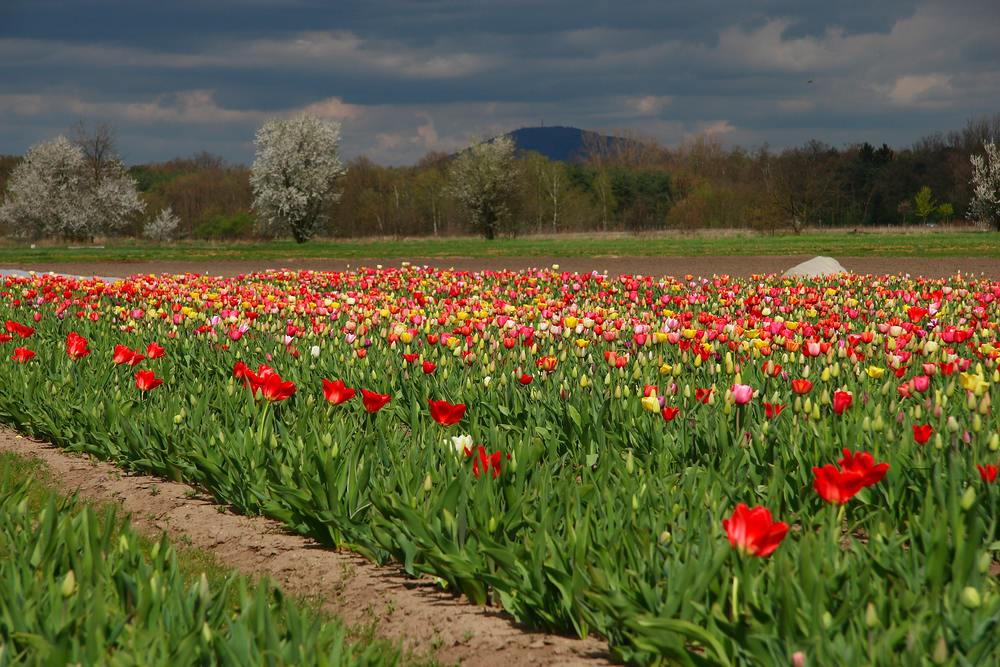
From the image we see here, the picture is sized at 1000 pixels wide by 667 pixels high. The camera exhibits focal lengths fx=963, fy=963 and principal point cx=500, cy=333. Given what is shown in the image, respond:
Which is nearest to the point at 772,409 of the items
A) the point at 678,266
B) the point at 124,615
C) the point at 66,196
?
the point at 124,615

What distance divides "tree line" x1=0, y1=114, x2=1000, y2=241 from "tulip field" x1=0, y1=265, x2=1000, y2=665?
2199 inches

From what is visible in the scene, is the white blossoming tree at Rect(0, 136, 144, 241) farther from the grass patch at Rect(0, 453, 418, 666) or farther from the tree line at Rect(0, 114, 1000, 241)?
the grass patch at Rect(0, 453, 418, 666)

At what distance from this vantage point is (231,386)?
20.5 ft

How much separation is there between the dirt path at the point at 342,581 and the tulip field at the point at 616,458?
10 cm

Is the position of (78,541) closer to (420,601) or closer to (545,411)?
(420,601)

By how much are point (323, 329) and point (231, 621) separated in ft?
18.0

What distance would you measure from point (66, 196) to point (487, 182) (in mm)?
31021

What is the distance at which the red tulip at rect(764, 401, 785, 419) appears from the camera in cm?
523

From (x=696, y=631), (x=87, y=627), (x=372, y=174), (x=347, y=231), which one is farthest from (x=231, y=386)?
(x=372, y=174)

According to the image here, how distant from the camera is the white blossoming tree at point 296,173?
6269cm

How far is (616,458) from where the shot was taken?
4676 millimetres

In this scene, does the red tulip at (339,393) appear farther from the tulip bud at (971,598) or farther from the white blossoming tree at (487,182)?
the white blossoming tree at (487,182)

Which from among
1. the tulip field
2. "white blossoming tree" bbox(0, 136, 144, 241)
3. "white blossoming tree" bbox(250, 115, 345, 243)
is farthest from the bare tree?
the tulip field

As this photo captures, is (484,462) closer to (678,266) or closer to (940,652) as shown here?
(940,652)
